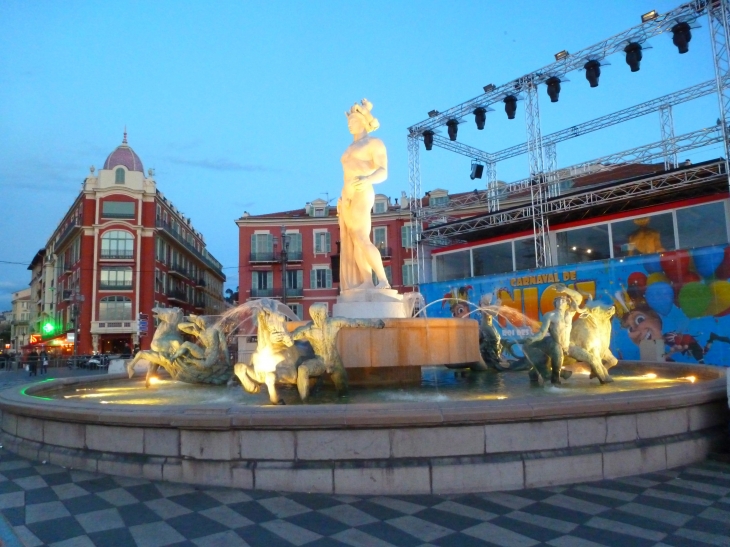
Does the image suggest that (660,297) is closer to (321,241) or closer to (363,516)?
(363,516)

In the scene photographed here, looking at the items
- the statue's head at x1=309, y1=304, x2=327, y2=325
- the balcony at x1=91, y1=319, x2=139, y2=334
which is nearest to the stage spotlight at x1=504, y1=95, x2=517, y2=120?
the statue's head at x1=309, y1=304, x2=327, y2=325

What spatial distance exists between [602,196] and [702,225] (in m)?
3.56

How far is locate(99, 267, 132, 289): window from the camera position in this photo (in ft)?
131

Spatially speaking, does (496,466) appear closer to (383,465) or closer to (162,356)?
(383,465)

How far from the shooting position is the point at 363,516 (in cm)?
382

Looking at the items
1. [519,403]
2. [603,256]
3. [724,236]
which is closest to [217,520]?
[519,403]

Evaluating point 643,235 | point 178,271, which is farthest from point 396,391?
point 178,271

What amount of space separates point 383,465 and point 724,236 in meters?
18.3

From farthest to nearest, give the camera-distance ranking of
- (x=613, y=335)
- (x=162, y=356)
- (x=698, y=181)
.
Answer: (x=613, y=335), (x=698, y=181), (x=162, y=356)

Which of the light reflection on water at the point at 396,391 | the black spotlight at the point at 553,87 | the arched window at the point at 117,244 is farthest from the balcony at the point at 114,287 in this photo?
the light reflection on water at the point at 396,391

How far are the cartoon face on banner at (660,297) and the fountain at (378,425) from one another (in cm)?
747

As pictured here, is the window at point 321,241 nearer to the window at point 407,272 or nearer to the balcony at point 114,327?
the window at point 407,272

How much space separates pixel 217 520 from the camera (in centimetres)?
373

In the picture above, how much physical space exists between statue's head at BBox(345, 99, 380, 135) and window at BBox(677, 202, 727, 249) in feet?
47.3
